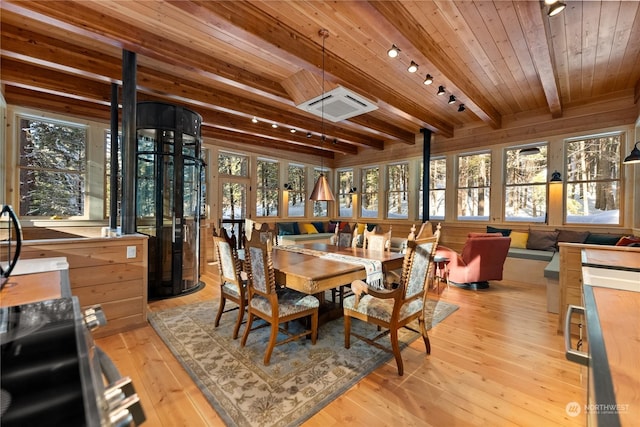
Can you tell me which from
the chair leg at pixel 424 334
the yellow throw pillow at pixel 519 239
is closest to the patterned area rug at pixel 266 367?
the chair leg at pixel 424 334

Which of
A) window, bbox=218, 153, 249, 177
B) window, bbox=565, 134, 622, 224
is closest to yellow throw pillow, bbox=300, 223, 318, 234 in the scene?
window, bbox=218, 153, 249, 177

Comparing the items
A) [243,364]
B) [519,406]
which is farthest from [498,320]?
[243,364]

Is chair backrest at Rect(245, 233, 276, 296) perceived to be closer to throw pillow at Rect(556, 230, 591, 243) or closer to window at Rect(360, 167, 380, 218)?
throw pillow at Rect(556, 230, 591, 243)

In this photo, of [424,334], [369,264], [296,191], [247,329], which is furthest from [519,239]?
[296,191]

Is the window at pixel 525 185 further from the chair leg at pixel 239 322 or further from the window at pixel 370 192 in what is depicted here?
the chair leg at pixel 239 322

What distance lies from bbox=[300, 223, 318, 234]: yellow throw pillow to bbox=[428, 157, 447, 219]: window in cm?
316

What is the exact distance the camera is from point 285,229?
299 inches

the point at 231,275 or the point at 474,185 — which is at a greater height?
the point at 474,185

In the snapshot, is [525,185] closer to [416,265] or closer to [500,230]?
[500,230]

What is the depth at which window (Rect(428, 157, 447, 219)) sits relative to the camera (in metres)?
6.73

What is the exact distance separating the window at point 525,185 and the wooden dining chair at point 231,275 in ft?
18.1

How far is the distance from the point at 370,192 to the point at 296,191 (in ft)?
7.25

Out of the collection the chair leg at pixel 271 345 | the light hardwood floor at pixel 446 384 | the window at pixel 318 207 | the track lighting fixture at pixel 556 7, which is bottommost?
the light hardwood floor at pixel 446 384

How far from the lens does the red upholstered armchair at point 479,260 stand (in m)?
4.05
